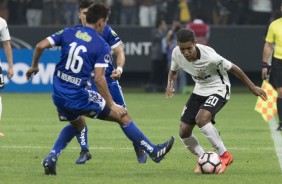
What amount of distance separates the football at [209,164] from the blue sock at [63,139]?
141 cm

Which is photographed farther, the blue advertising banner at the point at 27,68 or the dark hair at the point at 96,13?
the blue advertising banner at the point at 27,68

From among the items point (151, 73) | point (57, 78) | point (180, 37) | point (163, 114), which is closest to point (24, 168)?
point (57, 78)

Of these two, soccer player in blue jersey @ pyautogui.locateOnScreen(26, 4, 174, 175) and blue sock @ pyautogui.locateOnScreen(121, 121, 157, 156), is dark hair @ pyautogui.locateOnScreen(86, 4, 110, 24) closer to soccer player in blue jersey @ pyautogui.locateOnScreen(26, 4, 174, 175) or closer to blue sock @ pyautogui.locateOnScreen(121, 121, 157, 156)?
soccer player in blue jersey @ pyautogui.locateOnScreen(26, 4, 174, 175)

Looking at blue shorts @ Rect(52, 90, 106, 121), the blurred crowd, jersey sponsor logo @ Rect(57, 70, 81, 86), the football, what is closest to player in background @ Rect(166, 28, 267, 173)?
the football

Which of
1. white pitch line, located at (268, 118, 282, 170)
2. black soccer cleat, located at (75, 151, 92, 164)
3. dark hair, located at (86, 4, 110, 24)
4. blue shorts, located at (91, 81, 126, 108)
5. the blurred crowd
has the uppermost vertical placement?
dark hair, located at (86, 4, 110, 24)

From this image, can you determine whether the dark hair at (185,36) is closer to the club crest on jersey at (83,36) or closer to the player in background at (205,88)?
the player in background at (205,88)

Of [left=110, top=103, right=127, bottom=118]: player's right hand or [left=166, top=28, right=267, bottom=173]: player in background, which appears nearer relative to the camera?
[left=110, top=103, right=127, bottom=118]: player's right hand

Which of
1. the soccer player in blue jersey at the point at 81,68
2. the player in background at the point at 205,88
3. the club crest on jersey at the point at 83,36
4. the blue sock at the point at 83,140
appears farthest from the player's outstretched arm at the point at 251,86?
the blue sock at the point at 83,140

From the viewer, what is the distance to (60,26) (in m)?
27.3

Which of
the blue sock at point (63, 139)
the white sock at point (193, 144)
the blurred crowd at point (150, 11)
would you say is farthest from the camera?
the blurred crowd at point (150, 11)

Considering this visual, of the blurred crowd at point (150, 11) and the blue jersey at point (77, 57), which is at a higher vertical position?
the blue jersey at point (77, 57)

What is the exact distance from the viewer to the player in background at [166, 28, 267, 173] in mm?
11414

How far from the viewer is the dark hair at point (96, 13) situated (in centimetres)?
1072

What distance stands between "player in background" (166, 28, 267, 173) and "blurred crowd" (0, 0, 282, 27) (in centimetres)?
1547
